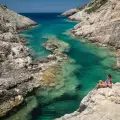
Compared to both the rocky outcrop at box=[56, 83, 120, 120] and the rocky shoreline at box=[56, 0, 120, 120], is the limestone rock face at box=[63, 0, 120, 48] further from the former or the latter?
the rocky outcrop at box=[56, 83, 120, 120]

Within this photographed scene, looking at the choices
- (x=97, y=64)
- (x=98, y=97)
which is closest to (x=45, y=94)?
(x=98, y=97)

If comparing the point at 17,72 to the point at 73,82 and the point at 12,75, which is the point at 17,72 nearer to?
the point at 12,75

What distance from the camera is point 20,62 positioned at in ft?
172

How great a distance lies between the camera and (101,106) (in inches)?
1121

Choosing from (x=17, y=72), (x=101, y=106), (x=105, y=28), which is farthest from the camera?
(x=105, y=28)

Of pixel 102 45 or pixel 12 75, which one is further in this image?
pixel 102 45

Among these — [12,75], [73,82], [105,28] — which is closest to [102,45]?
[105,28]

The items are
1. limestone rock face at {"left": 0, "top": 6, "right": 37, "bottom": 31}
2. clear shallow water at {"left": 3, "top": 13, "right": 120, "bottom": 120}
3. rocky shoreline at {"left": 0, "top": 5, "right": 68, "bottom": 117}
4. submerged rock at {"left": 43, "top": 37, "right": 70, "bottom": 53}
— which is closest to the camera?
clear shallow water at {"left": 3, "top": 13, "right": 120, "bottom": 120}

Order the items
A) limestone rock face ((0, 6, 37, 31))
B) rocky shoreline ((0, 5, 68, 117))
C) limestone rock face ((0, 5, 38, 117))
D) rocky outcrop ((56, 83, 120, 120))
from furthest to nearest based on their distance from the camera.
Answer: limestone rock face ((0, 6, 37, 31)), rocky shoreline ((0, 5, 68, 117)), limestone rock face ((0, 5, 38, 117)), rocky outcrop ((56, 83, 120, 120))

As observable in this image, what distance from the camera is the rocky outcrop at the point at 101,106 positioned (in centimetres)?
2710

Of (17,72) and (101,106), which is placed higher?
(17,72)

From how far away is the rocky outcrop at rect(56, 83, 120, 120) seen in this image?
27102 mm

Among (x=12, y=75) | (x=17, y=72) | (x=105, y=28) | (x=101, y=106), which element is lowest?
(x=101, y=106)

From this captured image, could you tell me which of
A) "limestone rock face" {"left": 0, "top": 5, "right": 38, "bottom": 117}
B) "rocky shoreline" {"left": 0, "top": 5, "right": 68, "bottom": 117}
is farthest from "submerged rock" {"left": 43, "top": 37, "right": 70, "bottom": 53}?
"limestone rock face" {"left": 0, "top": 5, "right": 38, "bottom": 117}
